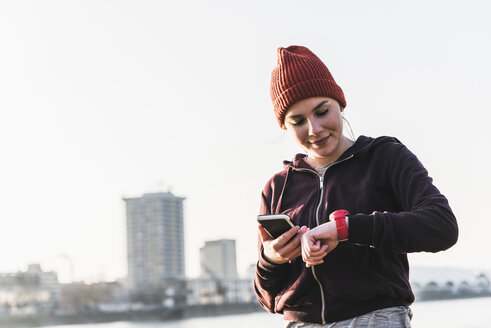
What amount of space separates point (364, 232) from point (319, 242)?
129mm

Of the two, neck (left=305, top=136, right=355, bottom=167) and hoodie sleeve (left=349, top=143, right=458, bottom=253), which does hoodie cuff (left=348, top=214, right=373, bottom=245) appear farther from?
neck (left=305, top=136, right=355, bottom=167)

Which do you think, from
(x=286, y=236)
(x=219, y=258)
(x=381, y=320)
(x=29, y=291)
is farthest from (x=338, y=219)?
(x=219, y=258)

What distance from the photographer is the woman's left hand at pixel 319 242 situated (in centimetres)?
216

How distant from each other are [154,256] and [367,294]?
4489 inches

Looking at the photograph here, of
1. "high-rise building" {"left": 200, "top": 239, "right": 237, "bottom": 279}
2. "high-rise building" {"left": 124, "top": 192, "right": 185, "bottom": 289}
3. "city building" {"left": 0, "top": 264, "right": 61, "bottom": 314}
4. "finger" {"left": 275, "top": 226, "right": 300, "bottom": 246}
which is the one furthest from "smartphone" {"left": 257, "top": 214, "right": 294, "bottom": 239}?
"high-rise building" {"left": 200, "top": 239, "right": 237, "bottom": 279}

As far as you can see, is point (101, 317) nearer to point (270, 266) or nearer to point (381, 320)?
point (270, 266)

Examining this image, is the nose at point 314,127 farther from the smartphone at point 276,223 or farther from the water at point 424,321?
the water at point 424,321

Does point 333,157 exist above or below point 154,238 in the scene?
below

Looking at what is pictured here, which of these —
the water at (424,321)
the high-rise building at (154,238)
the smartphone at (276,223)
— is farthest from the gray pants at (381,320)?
the high-rise building at (154,238)

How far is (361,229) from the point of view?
2162mm

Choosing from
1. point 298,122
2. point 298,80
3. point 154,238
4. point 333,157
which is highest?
point 154,238

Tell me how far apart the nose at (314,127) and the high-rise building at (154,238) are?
10988 cm

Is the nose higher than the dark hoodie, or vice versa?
the nose

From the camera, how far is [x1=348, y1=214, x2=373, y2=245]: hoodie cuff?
7.08 feet
